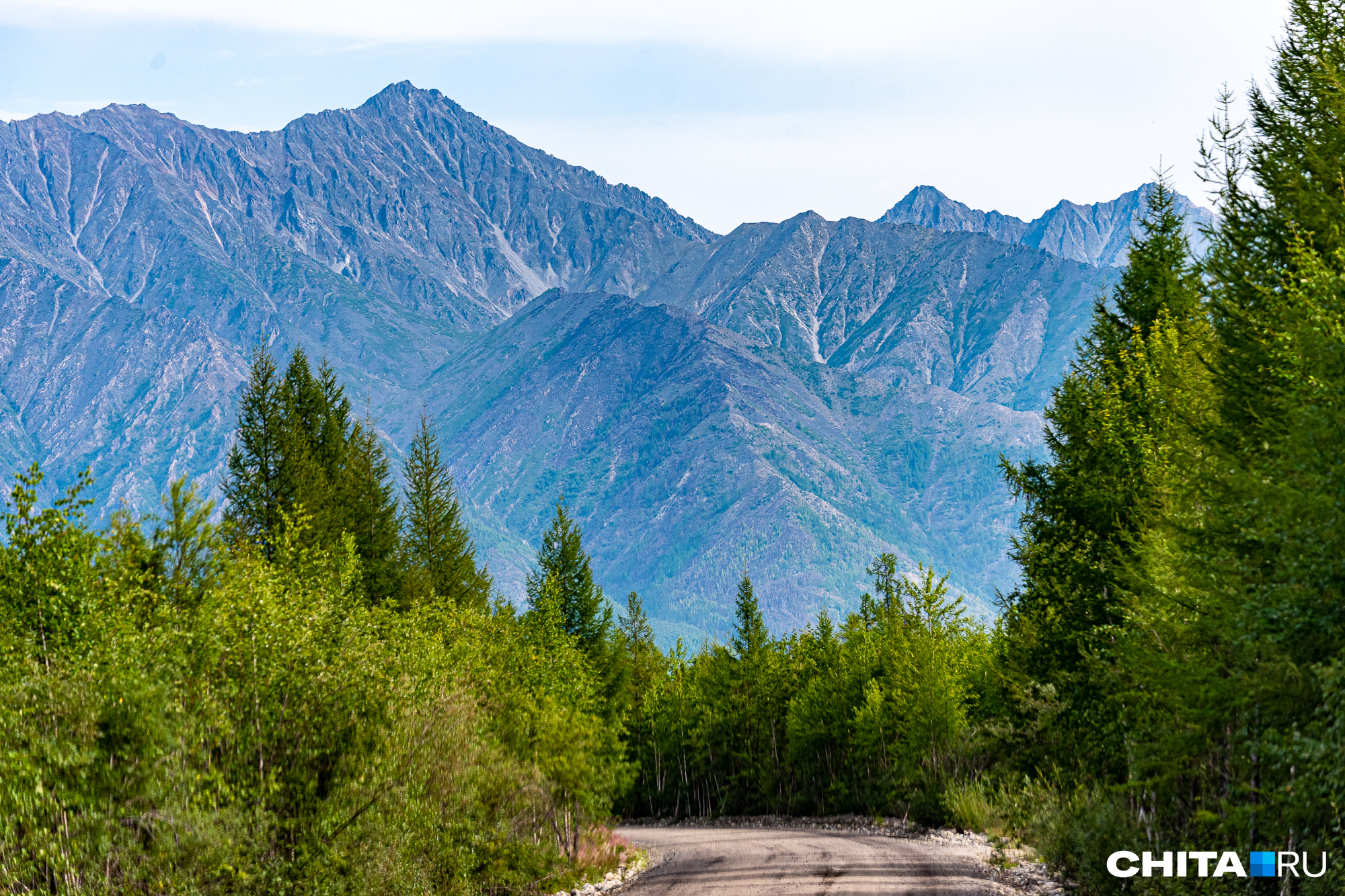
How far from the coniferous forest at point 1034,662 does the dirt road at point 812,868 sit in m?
2.61

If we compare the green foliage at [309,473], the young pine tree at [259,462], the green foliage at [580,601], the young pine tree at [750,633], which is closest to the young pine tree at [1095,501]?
the green foliage at [309,473]

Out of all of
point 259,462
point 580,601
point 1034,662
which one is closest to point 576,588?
point 580,601

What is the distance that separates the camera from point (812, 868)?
3272 centimetres

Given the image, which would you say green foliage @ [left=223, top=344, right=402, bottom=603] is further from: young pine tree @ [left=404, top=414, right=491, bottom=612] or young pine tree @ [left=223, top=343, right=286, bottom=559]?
young pine tree @ [left=404, top=414, right=491, bottom=612]

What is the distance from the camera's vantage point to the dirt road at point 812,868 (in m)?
26.9

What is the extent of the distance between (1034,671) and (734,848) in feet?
58.2

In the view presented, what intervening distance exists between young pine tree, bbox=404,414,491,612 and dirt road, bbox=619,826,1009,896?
2017 cm

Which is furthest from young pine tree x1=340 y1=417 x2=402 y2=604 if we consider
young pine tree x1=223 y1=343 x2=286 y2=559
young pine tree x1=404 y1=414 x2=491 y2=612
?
young pine tree x1=223 y1=343 x2=286 y2=559

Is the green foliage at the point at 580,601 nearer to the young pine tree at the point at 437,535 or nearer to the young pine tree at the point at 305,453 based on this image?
the young pine tree at the point at 437,535

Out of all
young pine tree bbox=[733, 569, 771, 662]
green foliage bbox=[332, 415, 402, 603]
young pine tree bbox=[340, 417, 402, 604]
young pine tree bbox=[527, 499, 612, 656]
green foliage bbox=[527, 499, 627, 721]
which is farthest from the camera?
young pine tree bbox=[733, 569, 771, 662]

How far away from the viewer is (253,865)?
19078 mm

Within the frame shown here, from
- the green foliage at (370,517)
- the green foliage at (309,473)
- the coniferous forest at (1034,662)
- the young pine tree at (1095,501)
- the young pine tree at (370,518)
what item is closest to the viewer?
the coniferous forest at (1034,662)

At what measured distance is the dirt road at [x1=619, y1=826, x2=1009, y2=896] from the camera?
88.4ft

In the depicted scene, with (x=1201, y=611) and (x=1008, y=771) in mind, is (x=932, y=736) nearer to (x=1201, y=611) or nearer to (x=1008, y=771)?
(x=1008, y=771)
